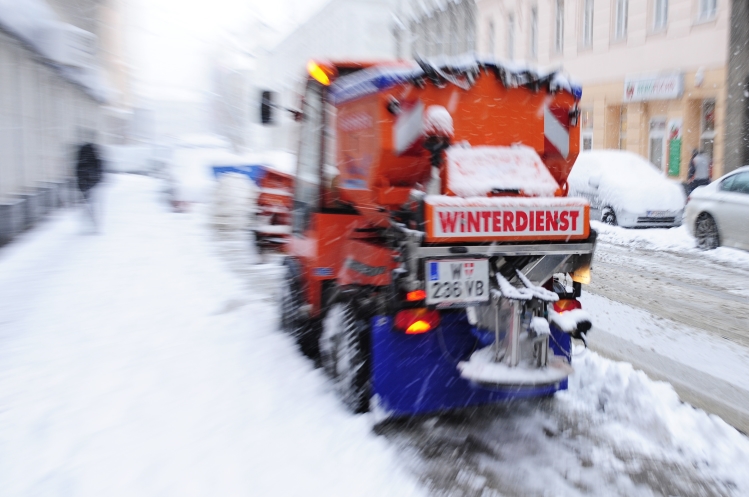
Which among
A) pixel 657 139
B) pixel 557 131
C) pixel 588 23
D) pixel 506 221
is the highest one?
pixel 588 23

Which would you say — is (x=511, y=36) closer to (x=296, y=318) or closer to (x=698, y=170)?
(x=698, y=170)

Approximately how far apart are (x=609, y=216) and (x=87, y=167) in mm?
10993

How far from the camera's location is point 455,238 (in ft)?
12.1

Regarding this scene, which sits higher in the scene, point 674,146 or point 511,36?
point 511,36

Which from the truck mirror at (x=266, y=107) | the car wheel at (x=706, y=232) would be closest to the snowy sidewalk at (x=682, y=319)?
the car wheel at (x=706, y=232)

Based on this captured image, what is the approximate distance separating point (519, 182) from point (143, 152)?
2981cm

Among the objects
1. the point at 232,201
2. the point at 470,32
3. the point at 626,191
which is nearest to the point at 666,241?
the point at 626,191

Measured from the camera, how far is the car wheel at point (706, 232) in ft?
36.3

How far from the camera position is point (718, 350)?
5754 millimetres

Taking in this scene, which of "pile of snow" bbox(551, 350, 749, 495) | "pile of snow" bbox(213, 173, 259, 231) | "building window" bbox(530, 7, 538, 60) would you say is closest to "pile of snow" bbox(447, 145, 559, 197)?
"pile of snow" bbox(551, 350, 749, 495)

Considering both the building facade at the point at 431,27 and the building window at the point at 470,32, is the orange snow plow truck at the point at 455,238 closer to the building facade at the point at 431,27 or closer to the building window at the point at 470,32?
the building facade at the point at 431,27

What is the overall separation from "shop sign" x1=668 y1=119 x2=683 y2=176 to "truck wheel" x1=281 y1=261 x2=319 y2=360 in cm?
1787

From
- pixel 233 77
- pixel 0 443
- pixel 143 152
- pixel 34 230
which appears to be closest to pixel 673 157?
pixel 34 230

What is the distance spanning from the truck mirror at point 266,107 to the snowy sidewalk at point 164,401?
1989 millimetres
